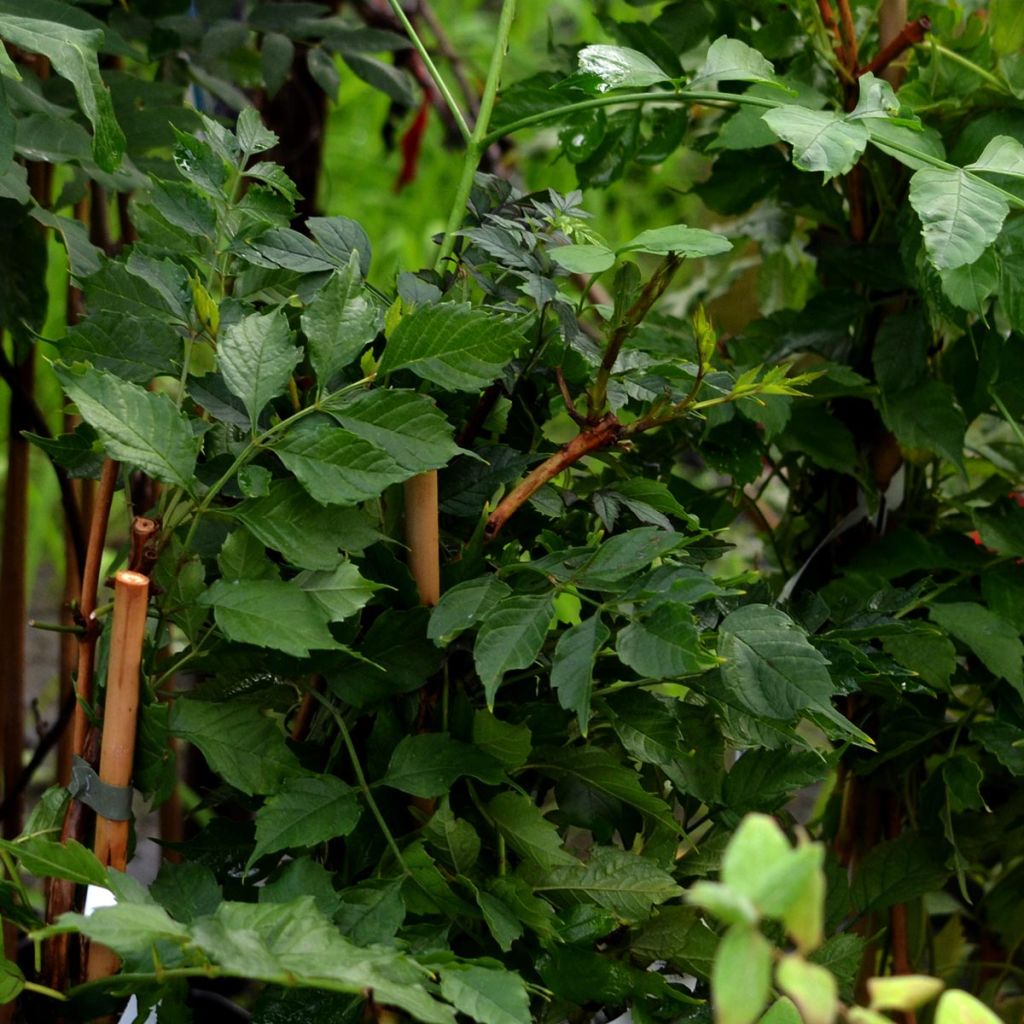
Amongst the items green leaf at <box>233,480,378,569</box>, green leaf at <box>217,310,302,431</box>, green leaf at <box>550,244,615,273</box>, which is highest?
green leaf at <box>550,244,615,273</box>

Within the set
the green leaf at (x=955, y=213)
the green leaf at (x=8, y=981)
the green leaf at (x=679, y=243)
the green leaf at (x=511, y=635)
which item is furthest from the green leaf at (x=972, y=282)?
the green leaf at (x=8, y=981)

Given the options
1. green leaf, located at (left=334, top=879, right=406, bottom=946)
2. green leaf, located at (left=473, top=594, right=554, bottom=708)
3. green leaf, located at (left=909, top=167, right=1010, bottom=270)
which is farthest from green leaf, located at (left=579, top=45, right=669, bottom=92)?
green leaf, located at (left=334, top=879, right=406, bottom=946)

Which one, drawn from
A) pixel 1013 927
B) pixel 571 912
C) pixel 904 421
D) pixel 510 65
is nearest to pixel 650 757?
pixel 571 912

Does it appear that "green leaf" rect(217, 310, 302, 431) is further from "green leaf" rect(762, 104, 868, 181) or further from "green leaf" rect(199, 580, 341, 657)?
"green leaf" rect(762, 104, 868, 181)

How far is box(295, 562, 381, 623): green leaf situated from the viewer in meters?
0.46

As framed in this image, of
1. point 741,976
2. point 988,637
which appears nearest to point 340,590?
point 741,976

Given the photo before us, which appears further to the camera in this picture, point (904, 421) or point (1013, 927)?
point (1013, 927)

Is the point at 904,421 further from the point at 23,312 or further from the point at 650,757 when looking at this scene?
the point at 23,312

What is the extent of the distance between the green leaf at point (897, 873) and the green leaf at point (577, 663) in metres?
0.32

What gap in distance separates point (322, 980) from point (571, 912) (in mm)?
139

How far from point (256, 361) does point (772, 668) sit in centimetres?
23

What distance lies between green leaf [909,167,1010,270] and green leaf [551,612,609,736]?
0.69ft

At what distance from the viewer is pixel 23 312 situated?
0.76 metres

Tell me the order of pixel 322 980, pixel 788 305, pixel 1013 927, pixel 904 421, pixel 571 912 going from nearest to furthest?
pixel 322 980 < pixel 571 912 < pixel 904 421 < pixel 1013 927 < pixel 788 305
